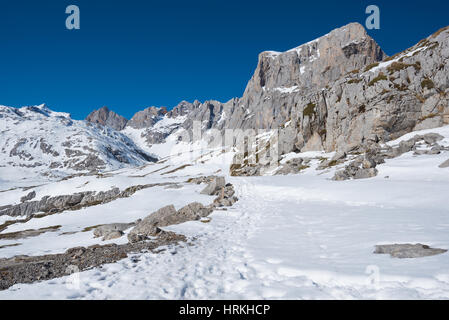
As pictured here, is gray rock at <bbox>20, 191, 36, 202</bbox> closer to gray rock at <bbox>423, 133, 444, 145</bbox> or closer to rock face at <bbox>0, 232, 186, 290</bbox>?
rock face at <bbox>0, 232, 186, 290</bbox>

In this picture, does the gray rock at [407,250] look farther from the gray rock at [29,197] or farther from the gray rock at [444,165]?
the gray rock at [29,197]

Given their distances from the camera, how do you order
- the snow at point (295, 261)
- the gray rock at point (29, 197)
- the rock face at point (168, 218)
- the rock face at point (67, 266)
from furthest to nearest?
the gray rock at point (29, 197), the rock face at point (168, 218), the rock face at point (67, 266), the snow at point (295, 261)

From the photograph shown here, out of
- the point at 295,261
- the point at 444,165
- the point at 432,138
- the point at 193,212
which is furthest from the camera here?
the point at 432,138

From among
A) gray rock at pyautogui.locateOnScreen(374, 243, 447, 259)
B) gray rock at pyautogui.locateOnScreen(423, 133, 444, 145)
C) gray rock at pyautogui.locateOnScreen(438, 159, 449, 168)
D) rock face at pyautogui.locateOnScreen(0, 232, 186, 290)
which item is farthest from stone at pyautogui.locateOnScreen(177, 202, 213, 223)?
gray rock at pyautogui.locateOnScreen(423, 133, 444, 145)

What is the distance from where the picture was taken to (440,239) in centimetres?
986

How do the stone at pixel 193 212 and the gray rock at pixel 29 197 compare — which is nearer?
the stone at pixel 193 212

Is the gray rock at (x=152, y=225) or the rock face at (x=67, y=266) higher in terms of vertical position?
the rock face at (x=67, y=266)

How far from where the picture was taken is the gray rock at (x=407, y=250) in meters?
8.57

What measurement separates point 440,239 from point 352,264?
4.31 m

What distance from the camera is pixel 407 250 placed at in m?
8.95

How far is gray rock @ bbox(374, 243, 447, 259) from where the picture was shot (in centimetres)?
857

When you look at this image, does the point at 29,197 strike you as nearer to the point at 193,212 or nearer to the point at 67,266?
the point at 193,212

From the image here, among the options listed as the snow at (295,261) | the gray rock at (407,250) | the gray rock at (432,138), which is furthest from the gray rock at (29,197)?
the gray rock at (432,138)

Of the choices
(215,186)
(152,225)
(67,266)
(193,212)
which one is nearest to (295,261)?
(67,266)
